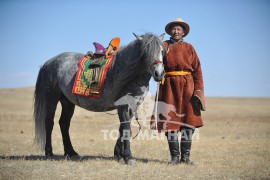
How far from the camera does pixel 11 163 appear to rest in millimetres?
6234

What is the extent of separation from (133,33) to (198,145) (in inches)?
187

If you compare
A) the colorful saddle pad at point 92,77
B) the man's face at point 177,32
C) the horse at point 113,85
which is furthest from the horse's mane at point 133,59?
the man's face at point 177,32

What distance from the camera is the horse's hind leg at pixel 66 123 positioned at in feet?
24.2

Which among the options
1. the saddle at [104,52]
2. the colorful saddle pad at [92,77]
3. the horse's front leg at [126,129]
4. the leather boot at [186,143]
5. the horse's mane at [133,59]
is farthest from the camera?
the saddle at [104,52]

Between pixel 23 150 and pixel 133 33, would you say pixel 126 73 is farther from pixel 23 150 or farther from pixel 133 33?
pixel 23 150

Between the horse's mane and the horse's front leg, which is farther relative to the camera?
the horse's front leg

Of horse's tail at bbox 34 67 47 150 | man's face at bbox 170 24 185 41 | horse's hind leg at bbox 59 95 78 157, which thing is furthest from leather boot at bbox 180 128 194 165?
horse's tail at bbox 34 67 47 150

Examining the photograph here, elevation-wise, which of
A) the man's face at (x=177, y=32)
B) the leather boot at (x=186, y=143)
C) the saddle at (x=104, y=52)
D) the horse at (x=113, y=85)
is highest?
the man's face at (x=177, y=32)

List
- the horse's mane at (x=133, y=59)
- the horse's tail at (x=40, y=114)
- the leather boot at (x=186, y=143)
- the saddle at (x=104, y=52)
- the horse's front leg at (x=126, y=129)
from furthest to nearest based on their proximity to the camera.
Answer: the horse's tail at (x=40, y=114) < the saddle at (x=104, y=52) < the leather boot at (x=186, y=143) < the horse's front leg at (x=126, y=129) < the horse's mane at (x=133, y=59)

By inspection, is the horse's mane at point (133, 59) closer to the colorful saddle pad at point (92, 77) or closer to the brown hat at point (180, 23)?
the colorful saddle pad at point (92, 77)

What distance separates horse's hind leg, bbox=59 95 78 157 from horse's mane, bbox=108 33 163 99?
178 centimetres

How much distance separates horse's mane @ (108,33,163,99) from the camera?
5.64m

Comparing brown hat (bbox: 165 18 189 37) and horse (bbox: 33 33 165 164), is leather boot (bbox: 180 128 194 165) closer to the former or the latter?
horse (bbox: 33 33 165 164)

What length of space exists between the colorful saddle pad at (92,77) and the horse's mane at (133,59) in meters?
0.28
